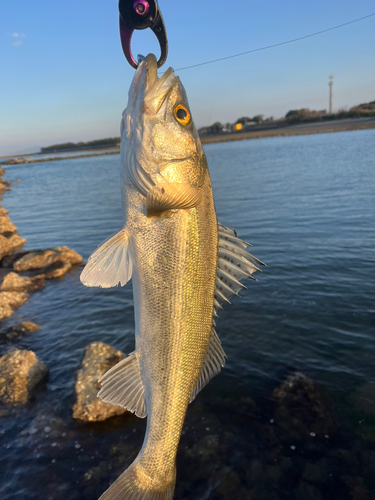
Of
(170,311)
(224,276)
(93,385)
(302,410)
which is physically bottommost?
(302,410)

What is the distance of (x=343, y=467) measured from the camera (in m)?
4.91

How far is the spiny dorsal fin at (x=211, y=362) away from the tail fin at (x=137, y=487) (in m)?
0.81

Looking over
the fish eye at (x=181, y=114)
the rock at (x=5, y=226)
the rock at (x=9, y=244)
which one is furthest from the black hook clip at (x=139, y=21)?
the rock at (x=5, y=226)

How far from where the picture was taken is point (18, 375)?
6.64 metres

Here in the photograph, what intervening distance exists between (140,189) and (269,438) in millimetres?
4839

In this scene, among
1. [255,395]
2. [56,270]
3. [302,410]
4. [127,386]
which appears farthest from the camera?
[56,270]

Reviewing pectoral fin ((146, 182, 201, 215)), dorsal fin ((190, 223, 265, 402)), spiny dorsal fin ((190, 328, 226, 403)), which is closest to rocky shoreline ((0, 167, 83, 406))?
spiny dorsal fin ((190, 328, 226, 403))

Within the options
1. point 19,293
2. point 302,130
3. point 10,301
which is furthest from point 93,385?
point 302,130

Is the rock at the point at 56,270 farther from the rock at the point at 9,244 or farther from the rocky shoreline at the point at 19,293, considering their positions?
the rock at the point at 9,244

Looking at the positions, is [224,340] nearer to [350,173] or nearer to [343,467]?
[343,467]

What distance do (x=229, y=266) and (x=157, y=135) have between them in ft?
4.67

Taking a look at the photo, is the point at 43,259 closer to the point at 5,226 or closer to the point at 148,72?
the point at 5,226

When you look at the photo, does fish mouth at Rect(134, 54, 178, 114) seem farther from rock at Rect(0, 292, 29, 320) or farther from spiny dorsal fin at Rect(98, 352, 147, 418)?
rock at Rect(0, 292, 29, 320)

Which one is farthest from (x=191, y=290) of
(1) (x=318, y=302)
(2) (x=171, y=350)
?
(1) (x=318, y=302)
